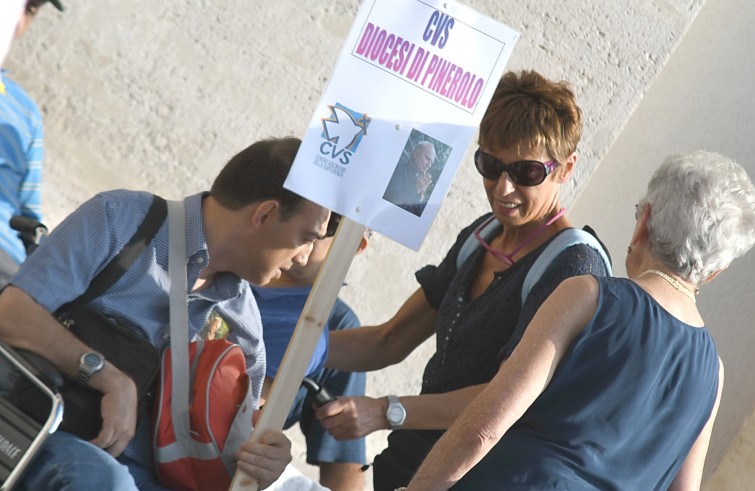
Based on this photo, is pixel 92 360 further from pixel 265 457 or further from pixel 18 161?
pixel 18 161

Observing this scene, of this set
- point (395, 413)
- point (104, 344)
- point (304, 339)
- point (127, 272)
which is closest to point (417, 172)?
point (304, 339)

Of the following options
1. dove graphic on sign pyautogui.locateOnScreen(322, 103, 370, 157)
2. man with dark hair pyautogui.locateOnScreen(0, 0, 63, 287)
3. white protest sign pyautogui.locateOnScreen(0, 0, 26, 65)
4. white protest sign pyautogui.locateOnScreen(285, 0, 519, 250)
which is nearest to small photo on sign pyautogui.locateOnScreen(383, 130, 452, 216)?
white protest sign pyautogui.locateOnScreen(285, 0, 519, 250)

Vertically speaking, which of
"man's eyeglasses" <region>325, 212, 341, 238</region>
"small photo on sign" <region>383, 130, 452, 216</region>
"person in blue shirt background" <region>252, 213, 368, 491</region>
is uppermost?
"small photo on sign" <region>383, 130, 452, 216</region>

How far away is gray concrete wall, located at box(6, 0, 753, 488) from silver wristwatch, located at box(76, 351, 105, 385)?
228cm

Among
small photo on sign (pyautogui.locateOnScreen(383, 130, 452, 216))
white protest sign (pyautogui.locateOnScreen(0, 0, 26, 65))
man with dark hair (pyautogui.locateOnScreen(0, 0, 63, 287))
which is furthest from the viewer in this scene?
man with dark hair (pyautogui.locateOnScreen(0, 0, 63, 287))

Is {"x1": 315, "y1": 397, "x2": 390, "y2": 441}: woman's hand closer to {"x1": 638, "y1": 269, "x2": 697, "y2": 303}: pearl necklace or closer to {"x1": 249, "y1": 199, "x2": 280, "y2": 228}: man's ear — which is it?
{"x1": 249, "y1": 199, "x2": 280, "y2": 228}: man's ear

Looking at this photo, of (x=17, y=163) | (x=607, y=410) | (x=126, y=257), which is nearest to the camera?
(x=607, y=410)

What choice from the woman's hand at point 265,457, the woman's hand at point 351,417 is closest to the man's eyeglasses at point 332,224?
the woman's hand at point 351,417

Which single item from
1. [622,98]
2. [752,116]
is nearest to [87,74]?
[622,98]

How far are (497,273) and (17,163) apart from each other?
1655 mm

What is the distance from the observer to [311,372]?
10.4ft

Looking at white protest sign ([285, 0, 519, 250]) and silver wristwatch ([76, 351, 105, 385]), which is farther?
white protest sign ([285, 0, 519, 250])

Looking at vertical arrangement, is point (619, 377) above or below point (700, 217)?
below

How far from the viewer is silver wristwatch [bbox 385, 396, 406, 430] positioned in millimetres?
2832
